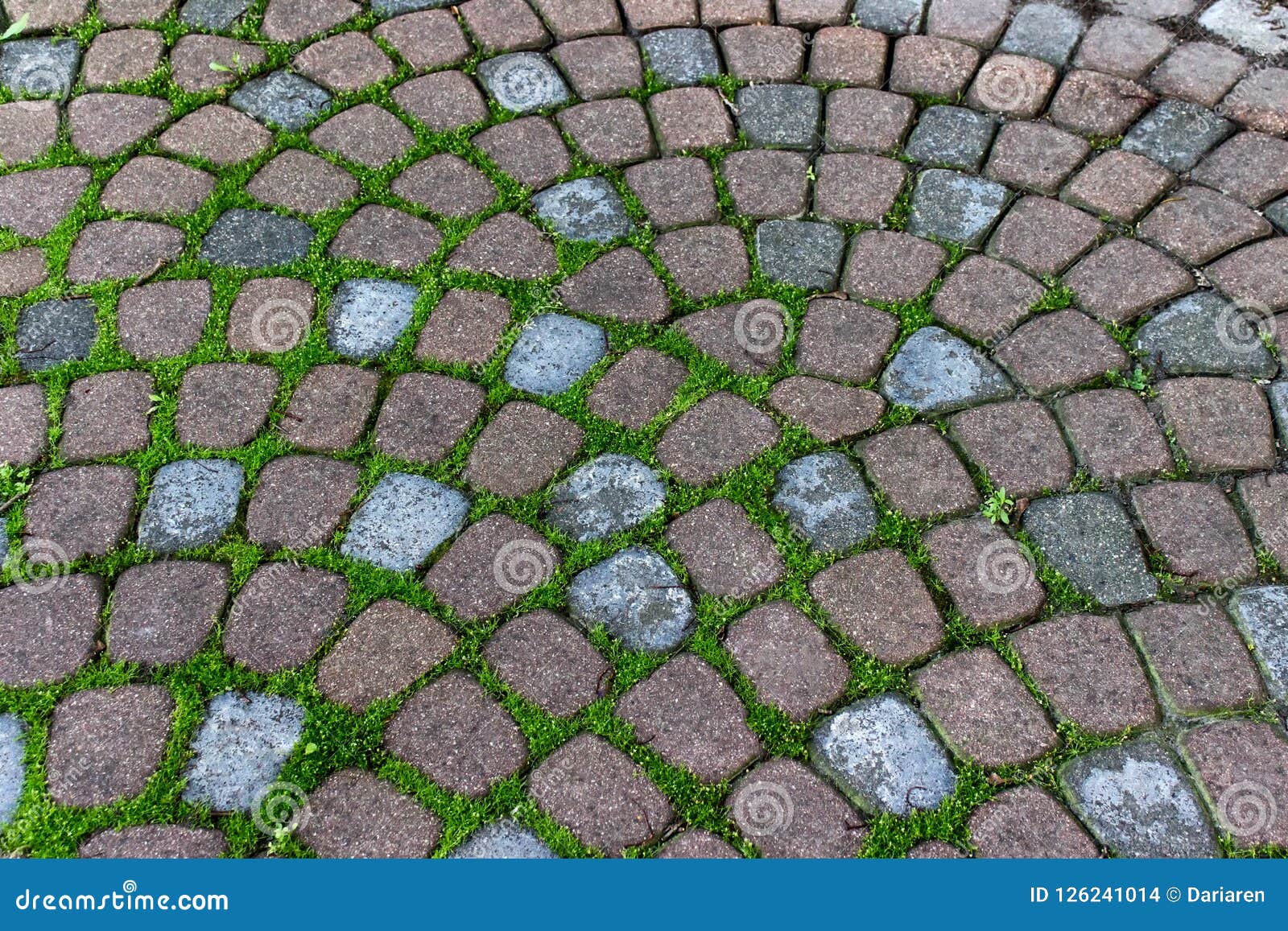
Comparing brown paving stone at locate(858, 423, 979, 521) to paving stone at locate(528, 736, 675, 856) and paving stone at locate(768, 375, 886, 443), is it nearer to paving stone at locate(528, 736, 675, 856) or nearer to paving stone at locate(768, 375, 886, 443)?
paving stone at locate(768, 375, 886, 443)

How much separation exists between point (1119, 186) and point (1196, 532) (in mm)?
1324

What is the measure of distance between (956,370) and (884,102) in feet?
3.99

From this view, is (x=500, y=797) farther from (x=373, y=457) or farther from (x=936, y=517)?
(x=936, y=517)

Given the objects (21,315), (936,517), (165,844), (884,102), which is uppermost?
(884,102)

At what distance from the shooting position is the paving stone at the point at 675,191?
3451mm

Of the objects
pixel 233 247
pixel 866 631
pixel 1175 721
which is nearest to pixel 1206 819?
pixel 1175 721

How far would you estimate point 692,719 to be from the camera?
98.3 inches

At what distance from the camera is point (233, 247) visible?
3.35m

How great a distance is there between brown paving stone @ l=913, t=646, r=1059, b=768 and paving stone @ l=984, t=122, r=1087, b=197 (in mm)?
1731

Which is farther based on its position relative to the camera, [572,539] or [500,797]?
[572,539]

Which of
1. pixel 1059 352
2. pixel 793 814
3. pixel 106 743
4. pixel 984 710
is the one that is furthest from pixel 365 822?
pixel 1059 352

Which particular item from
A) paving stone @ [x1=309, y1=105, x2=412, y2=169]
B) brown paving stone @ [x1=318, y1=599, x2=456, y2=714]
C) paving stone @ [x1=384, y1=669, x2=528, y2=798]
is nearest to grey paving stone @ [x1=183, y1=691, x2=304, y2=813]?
brown paving stone @ [x1=318, y1=599, x2=456, y2=714]

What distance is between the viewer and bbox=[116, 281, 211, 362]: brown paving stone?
3.11m

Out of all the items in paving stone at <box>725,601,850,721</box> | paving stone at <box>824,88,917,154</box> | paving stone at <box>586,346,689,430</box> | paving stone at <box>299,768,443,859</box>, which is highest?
paving stone at <box>824,88,917,154</box>
